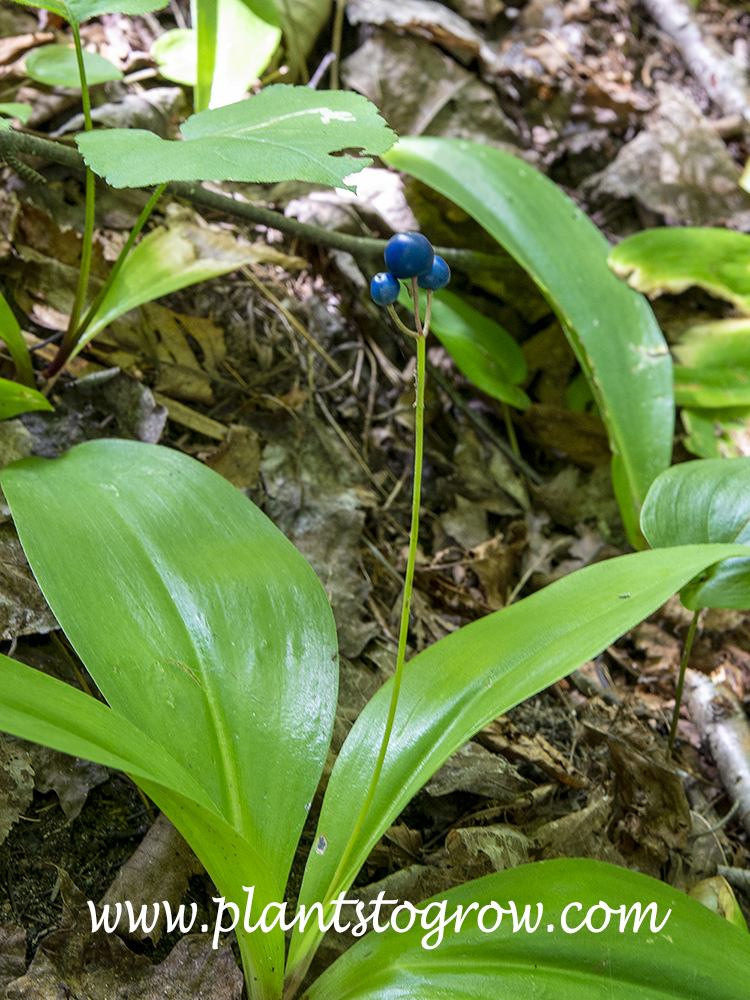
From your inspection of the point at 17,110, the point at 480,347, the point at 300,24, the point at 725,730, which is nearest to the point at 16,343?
the point at 17,110

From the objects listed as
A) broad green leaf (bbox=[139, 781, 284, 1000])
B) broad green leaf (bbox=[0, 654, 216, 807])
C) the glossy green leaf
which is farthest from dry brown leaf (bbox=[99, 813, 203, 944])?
the glossy green leaf

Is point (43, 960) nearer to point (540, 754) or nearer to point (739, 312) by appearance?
point (540, 754)

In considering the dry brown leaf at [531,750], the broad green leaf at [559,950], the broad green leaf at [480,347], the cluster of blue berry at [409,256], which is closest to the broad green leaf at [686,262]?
the broad green leaf at [480,347]

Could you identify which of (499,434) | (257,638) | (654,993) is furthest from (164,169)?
(499,434)

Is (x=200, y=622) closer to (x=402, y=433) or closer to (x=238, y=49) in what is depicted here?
(x=402, y=433)

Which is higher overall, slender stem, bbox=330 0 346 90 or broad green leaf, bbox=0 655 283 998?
slender stem, bbox=330 0 346 90

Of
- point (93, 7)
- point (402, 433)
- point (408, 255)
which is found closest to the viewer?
point (408, 255)

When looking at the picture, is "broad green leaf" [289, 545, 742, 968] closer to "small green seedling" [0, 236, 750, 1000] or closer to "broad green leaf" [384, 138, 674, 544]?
"small green seedling" [0, 236, 750, 1000]
